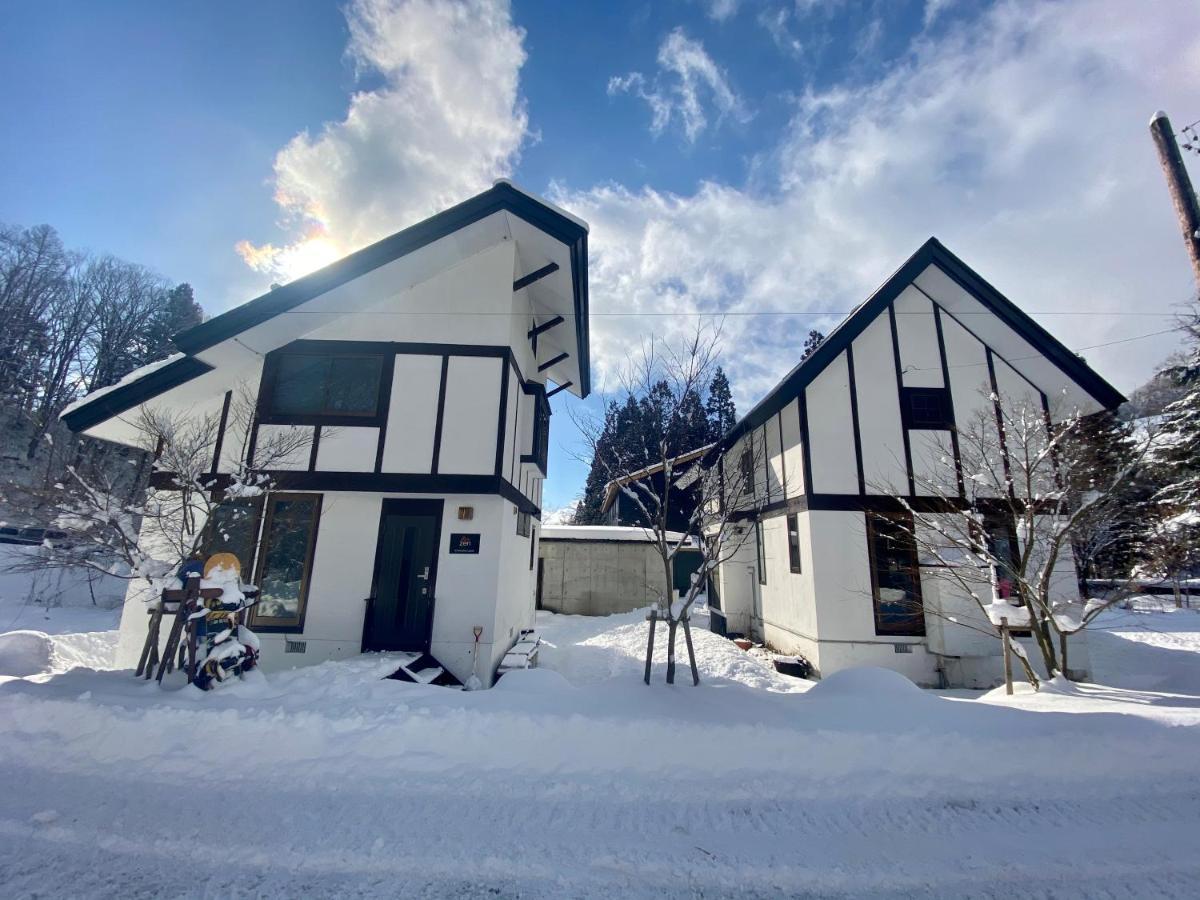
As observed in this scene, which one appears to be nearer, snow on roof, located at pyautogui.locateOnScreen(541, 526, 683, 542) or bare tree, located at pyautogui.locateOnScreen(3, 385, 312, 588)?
bare tree, located at pyautogui.locateOnScreen(3, 385, 312, 588)

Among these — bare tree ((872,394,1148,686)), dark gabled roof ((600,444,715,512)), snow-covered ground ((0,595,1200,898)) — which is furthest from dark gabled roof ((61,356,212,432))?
bare tree ((872,394,1148,686))

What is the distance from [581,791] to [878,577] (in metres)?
7.30

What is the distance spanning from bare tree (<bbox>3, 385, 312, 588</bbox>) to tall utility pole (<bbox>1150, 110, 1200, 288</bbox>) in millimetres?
12121

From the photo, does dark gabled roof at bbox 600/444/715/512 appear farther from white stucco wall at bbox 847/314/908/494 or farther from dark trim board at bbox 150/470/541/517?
white stucco wall at bbox 847/314/908/494

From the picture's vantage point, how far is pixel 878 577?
28.5 ft

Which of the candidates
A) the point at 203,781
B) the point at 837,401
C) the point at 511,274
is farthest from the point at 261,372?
the point at 837,401

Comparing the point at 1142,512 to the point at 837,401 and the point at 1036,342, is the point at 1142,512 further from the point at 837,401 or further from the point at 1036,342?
the point at 837,401

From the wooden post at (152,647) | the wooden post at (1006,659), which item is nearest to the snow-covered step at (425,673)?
the wooden post at (152,647)

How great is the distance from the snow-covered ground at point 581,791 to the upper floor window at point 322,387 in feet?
13.4

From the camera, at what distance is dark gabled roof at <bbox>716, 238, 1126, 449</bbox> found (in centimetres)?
905

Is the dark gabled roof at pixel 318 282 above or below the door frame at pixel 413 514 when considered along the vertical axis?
above

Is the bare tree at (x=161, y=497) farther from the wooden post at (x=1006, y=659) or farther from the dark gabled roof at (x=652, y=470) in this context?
the wooden post at (x=1006, y=659)

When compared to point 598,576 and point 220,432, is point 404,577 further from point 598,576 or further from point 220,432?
point 598,576

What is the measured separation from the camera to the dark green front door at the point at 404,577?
7.14 metres
